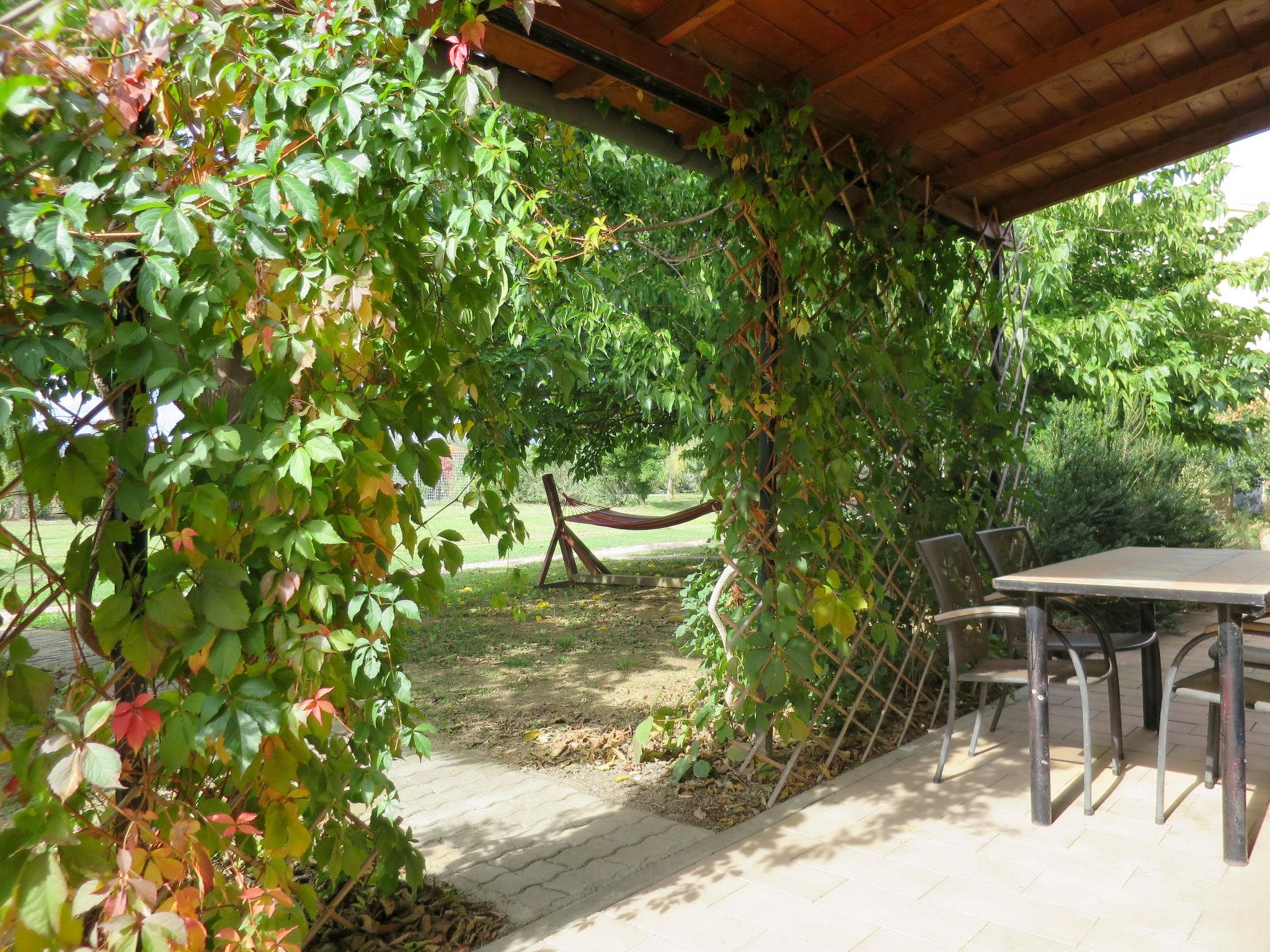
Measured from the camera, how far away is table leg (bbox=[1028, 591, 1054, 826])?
2596 mm

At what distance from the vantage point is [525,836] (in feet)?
8.70

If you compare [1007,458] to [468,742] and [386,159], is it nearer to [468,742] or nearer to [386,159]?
[468,742]

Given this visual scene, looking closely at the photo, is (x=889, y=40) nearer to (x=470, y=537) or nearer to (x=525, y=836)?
(x=525, y=836)

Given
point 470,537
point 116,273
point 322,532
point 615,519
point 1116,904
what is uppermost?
point 116,273

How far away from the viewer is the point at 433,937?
6.63ft

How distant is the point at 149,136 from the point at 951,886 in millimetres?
2349

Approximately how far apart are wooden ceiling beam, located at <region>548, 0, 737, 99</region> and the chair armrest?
6.33 feet

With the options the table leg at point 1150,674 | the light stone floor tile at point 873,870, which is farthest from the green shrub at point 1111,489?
the light stone floor tile at point 873,870

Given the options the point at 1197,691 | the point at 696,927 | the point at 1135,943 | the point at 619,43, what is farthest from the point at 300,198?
the point at 1197,691

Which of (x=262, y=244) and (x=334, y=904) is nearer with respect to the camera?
(x=262, y=244)

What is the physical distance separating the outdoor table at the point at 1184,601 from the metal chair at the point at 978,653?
130 mm

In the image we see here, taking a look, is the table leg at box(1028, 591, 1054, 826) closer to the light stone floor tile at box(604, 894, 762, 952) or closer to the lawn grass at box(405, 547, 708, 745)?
the light stone floor tile at box(604, 894, 762, 952)

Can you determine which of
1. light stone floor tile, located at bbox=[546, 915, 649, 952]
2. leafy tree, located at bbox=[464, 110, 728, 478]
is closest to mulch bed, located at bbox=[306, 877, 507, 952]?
light stone floor tile, located at bbox=[546, 915, 649, 952]

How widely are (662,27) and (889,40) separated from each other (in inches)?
27.6
